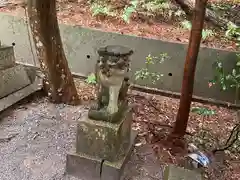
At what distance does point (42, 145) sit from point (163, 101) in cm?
209

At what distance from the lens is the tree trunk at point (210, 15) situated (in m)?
5.53

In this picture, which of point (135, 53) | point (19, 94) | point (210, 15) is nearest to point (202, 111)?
point (135, 53)

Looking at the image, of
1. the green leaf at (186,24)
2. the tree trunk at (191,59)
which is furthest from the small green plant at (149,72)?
the tree trunk at (191,59)

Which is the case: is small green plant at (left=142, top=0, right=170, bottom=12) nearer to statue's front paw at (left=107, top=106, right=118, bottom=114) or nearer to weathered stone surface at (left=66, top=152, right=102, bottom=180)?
statue's front paw at (left=107, top=106, right=118, bottom=114)

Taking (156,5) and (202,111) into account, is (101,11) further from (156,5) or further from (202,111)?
(202,111)

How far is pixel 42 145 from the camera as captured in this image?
3465mm

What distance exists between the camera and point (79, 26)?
17.0 feet

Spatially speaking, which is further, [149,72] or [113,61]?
[149,72]

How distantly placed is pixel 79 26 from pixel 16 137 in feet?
7.58

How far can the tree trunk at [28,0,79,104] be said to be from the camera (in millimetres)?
3871

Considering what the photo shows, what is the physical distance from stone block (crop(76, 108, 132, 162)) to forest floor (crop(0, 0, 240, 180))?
69 cm

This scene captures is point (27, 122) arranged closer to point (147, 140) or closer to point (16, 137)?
point (16, 137)

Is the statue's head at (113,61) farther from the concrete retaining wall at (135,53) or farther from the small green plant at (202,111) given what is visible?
the concrete retaining wall at (135,53)

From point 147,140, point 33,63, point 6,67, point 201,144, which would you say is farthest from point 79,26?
point 201,144
